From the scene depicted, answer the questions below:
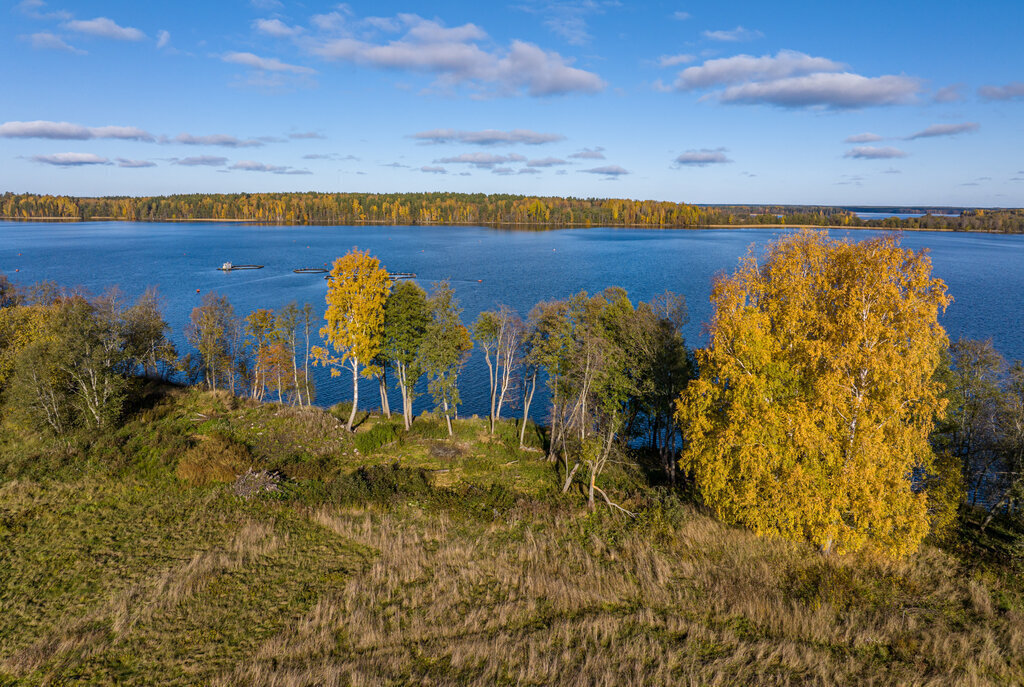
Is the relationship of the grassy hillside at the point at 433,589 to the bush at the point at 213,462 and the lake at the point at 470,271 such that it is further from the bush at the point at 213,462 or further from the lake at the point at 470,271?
the lake at the point at 470,271

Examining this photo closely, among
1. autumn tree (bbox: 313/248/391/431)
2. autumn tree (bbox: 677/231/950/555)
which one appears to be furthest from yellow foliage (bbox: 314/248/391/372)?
autumn tree (bbox: 677/231/950/555)

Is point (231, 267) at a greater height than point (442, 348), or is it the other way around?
point (231, 267)

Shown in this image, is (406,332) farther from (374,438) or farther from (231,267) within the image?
(231,267)

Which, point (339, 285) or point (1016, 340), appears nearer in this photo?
point (339, 285)

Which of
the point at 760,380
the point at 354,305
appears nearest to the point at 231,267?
the point at 354,305

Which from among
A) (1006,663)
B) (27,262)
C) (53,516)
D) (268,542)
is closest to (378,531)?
(268,542)

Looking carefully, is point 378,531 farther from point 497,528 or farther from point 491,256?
point 491,256
